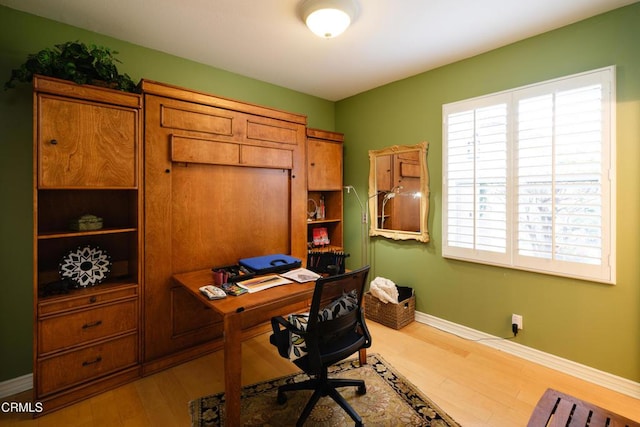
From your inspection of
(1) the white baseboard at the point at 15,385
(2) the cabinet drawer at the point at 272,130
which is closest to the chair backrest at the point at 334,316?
(2) the cabinet drawer at the point at 272,130

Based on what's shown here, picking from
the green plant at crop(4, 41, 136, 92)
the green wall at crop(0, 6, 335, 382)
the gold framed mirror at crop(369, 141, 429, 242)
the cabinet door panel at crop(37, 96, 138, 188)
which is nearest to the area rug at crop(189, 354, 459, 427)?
the green wall at crop(0, 6, 335, 382)

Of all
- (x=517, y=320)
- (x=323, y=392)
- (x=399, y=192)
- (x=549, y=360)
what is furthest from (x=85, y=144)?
(x=549, y=360)

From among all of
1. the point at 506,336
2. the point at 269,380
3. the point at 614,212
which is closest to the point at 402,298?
the point at 506,336

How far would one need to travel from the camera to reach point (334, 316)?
1.71 metres

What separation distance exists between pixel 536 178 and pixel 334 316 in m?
1.99

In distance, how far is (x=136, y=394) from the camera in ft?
6.75

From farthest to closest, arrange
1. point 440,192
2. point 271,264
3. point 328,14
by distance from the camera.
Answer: point 440,192
point 271,264
point 328,14

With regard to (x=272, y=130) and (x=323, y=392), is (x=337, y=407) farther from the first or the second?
(x=272, y=130)

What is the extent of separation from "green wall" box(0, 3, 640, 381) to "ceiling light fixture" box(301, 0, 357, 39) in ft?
4.46

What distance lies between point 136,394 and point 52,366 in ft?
1.78

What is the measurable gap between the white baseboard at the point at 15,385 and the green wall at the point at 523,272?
3.21 meters

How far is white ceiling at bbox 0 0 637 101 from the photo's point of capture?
6.61 ft

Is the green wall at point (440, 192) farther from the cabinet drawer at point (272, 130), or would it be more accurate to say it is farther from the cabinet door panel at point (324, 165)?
the cabinet door panel at point (324, 165)

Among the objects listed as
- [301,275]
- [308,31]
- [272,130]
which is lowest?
[301,275]
